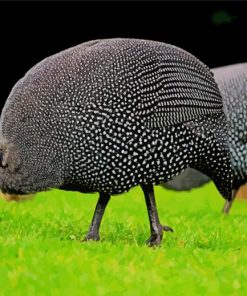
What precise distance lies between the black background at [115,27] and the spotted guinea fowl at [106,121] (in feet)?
16.7

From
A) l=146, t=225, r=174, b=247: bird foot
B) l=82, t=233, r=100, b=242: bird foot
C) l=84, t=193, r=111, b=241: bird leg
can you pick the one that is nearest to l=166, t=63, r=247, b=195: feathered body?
l=146, t=225, r=174, b=247: bird foot

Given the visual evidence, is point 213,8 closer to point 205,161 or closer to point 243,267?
point 205,161

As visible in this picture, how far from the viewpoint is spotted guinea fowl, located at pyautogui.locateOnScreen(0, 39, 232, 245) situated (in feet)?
18.6

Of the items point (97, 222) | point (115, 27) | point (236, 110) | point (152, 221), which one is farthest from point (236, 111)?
point (115, 27)

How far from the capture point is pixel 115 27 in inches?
436

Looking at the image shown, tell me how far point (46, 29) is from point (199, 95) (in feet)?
17.9

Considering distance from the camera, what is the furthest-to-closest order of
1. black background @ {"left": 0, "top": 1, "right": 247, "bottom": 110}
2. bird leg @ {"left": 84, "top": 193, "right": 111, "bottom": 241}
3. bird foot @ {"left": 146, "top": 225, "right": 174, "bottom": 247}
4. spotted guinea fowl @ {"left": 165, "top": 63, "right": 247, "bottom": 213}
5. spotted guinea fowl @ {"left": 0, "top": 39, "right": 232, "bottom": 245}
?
black background @ {"left": 0, "top": 1, "right": 247, "bottom": 110} < spotted guinea fowl @ {"left": 165, "top": 63, "right": 247, "bottom": 213} < bird leg @ {"left": 84, "top": 193, "right": 111, "bottom": 241} < bird foot @ {"left": 146, "top": 225, "right": 174, "bottom": 247} < spotted guinea fowl @ {"left": 0, "top": 39, "right": 232, "bottom": 245}

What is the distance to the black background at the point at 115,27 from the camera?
11.0 metres

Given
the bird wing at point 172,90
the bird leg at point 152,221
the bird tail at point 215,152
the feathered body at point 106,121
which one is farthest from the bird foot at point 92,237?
the bird wing at point 172,90

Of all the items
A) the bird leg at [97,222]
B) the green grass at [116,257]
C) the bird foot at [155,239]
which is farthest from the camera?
the bird leg at [97,222]

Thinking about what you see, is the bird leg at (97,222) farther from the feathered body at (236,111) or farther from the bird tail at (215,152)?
the feathered body at (236,111)

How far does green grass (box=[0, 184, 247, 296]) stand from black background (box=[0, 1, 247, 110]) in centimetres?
347

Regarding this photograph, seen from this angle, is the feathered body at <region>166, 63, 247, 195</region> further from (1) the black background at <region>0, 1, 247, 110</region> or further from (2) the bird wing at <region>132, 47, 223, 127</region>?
(1) the black background at <region>0, 1, 247, 110</region>

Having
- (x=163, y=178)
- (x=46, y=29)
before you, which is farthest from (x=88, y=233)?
(x=46, y=29)
